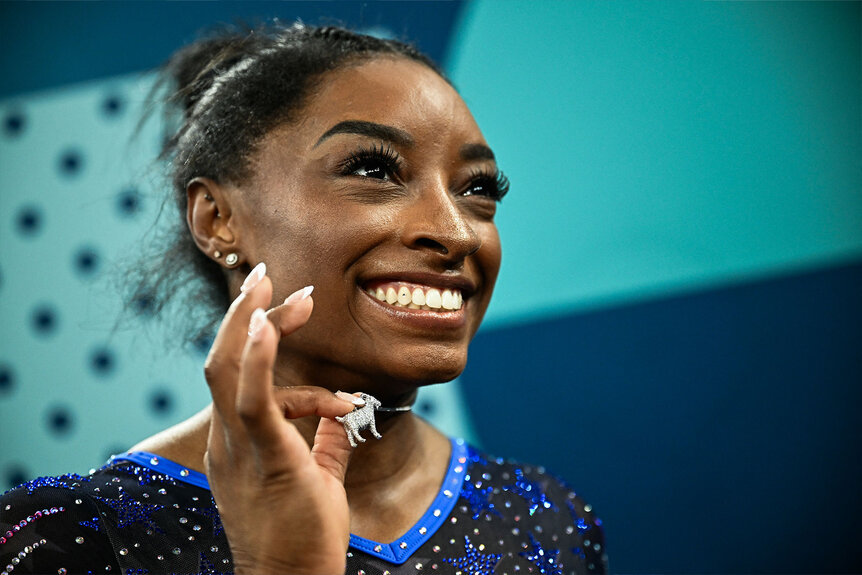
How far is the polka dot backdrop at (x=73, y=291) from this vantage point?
168cm

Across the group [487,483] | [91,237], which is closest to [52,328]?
[91,237]

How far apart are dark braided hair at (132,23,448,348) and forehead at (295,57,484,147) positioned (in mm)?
23

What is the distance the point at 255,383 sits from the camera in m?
0.68

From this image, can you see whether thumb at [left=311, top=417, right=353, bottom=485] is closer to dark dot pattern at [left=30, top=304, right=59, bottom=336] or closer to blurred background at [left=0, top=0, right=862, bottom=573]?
blurred background at [left=0, top=0, right=862, bottom=573]

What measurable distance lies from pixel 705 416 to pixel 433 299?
950 millimetres

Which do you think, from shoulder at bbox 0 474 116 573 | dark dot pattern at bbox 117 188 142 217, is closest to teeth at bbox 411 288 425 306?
shoulder at bbox 0 474 116 573

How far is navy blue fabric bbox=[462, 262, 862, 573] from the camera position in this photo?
171cm

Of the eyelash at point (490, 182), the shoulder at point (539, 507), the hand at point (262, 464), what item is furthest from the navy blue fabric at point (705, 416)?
the hand at point (262, 464)

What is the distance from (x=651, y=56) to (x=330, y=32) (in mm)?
794

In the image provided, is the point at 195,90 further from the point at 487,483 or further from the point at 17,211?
the point at 487,483

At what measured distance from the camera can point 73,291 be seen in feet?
5.57

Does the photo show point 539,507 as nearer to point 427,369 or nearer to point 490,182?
point 427,369

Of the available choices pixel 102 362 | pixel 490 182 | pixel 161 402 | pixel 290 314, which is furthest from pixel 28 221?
pixel 290 314

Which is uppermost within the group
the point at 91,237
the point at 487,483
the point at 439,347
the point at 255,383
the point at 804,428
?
the point at 255,383
